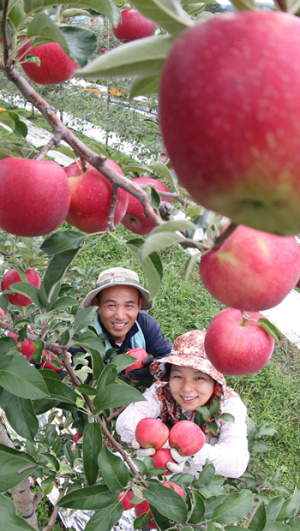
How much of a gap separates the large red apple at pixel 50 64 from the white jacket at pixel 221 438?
49.0 inches

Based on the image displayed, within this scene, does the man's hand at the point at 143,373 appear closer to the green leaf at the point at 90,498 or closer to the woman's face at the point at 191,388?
the woman's face at the point at 191,388

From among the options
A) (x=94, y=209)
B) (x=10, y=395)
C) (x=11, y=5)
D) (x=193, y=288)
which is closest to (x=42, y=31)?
(x=11, y=5)

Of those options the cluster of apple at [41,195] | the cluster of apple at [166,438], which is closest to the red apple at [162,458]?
the cluster of apple at [166,438]

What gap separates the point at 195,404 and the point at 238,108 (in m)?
1.48

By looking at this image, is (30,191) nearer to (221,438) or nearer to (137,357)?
(137,357)

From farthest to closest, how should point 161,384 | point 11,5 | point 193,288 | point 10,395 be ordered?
point 193,288, point 161,384, point 10,395, point 11,5

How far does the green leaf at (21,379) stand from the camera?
585 millimetres

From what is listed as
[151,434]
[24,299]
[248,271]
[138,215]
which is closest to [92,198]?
[138,215]

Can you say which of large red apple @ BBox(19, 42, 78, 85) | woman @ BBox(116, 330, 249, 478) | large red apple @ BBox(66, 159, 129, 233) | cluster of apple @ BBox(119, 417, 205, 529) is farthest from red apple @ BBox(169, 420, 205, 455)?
large red apple @ BBox(19, 42, 78, 85)

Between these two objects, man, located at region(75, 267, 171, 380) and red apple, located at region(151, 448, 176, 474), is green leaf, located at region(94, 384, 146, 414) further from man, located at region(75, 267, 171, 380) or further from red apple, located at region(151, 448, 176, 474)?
man, located at region(75, 267, 171, 380)

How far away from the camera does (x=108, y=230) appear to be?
580 mm

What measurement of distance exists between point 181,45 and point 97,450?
2.15 feet

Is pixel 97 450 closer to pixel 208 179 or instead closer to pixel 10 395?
pixel 10 395

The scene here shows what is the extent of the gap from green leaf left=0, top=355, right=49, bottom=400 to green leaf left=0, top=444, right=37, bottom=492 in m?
0.15
